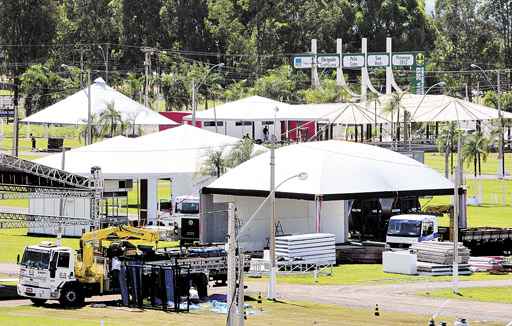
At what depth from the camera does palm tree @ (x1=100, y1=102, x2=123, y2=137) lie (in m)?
132

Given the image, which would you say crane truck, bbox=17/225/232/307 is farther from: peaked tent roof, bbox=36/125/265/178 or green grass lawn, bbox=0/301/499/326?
peaked tent roof, bbox=36/125/265/178

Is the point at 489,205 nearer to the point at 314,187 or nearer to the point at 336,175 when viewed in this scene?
the point at 336,175

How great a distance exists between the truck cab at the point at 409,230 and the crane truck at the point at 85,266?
1547 centimetres

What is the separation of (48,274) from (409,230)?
24.9 meters

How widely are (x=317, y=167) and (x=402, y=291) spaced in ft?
58.3

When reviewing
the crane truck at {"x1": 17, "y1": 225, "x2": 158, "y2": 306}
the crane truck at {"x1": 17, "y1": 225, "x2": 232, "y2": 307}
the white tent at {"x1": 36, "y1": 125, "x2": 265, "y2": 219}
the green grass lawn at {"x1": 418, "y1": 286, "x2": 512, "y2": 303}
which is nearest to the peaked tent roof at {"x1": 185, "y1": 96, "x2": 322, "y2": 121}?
the white tent at {"x1": 36, "y1": 125, "x2": 265, "y2": 219}

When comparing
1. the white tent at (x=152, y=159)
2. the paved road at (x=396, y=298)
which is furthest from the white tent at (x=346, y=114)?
the paved road at (x=396, y=298)

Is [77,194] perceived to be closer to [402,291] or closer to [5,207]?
[402,291]

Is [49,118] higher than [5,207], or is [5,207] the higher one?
[49,118]

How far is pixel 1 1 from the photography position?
196 meters

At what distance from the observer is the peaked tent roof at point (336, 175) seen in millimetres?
71500

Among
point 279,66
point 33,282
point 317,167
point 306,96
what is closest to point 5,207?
point 317,167

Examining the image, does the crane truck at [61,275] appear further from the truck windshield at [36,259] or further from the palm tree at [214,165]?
the palm tree at [214,165]

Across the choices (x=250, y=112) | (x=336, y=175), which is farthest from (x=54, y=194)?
(x=250, y=112)
